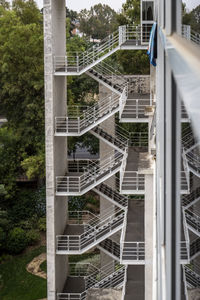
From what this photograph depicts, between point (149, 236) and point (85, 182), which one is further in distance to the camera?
point (85, 182)

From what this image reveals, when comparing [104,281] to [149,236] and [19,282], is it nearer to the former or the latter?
[19,282]

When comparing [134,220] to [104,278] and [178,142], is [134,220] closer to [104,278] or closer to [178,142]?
[104,278]

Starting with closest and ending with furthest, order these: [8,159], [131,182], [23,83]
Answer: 1. [131,182]
2. [8,159]
3. [23,83]

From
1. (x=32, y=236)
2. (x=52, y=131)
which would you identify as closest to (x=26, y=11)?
(x=32, y=236)

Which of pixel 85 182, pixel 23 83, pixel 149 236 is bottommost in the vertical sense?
pixel 149 236

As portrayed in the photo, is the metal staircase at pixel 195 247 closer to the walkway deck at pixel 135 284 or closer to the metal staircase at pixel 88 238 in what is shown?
the walkway deck at pixel 135 284

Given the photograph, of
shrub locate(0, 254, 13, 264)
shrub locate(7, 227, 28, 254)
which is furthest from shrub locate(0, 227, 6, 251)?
shrub locate(0, 254, 13, 264)

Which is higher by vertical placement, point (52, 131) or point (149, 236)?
point (52, 131)

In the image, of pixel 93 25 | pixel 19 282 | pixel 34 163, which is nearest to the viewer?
pixel 19 282
